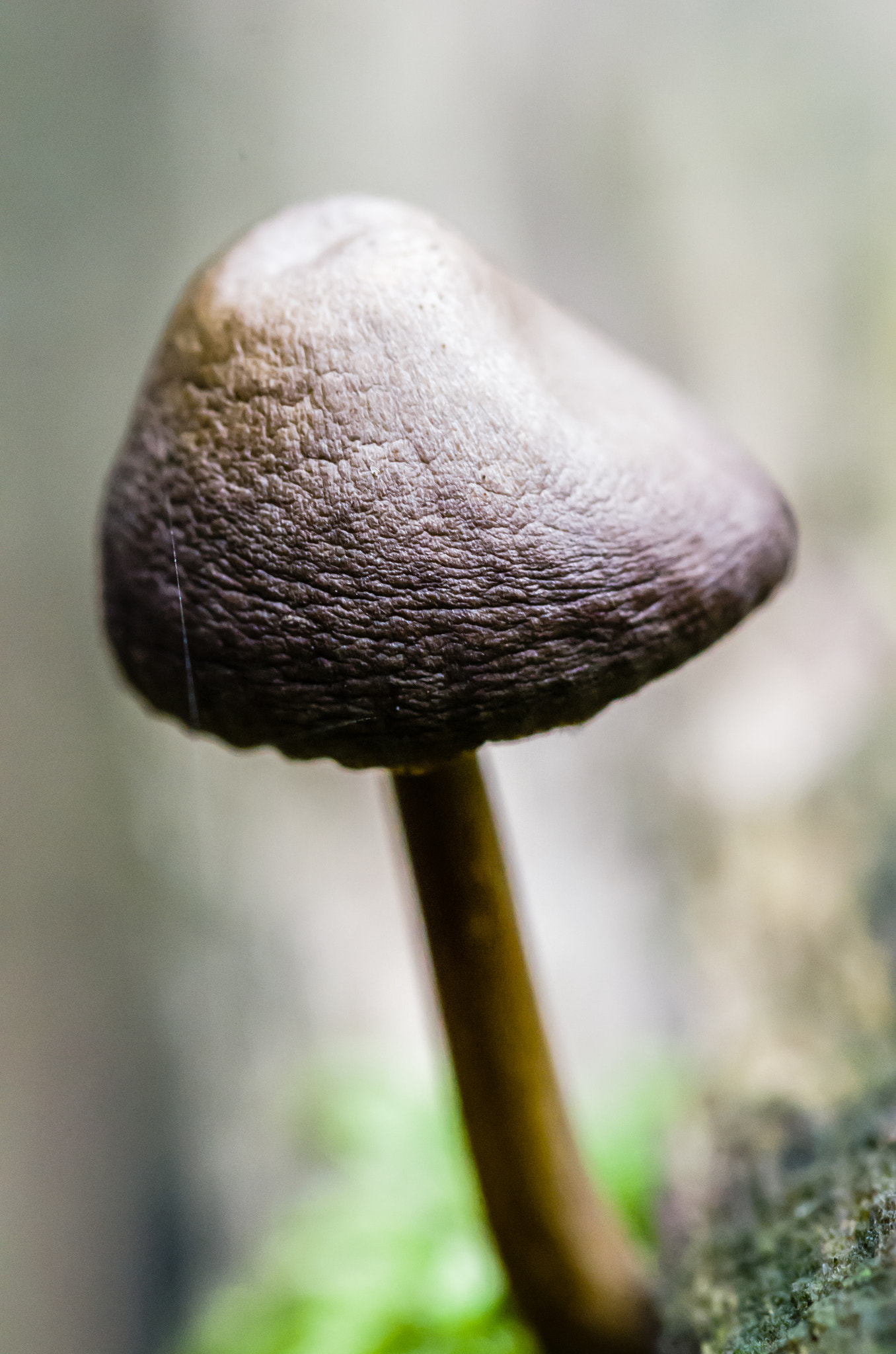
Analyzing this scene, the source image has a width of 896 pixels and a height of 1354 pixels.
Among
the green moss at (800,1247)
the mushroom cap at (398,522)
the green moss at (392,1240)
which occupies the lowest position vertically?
the green moss at (392,1240)

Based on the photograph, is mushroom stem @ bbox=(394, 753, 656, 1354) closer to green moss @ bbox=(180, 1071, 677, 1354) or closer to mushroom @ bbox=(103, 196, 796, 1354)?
mushroom @ bbox=(103, 196, 796, 1354)

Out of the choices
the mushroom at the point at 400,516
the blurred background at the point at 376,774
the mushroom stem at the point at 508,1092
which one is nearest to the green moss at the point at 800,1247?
the mushroom stem at the point at 508,1092

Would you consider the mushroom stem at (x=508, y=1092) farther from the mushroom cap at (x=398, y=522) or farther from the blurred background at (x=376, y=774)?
the blurred background at (x=376, y=774)

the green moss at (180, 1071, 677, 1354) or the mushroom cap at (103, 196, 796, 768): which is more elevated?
the mushroom cap at (103, 196, 796, 768)

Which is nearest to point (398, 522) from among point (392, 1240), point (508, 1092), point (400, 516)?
point (400, 516)

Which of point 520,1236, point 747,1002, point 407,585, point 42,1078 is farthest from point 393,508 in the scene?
point 747,1002

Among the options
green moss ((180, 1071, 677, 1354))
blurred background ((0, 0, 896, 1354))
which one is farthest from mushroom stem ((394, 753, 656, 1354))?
blurred background ((0, 0, 896, 1354))

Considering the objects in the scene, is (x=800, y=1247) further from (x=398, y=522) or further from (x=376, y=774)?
(x=376, y=774)
